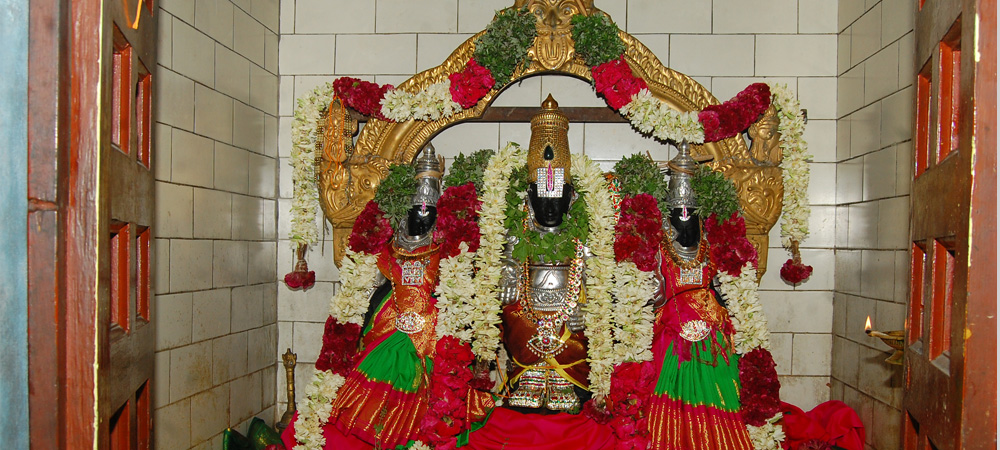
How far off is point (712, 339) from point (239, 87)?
3410 mm

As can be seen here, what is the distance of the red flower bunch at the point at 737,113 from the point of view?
414 cm

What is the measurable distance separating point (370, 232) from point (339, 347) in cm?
73

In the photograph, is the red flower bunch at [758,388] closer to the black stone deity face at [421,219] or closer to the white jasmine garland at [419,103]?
the black stone deity face at [421,219]

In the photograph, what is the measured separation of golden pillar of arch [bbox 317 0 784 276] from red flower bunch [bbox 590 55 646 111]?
175mm

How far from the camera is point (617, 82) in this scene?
4.23 m

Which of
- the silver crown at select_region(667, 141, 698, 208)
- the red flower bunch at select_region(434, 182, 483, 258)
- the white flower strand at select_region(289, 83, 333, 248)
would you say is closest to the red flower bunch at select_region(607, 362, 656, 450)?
the silver crown at select_region(667, 141, 698, 208)

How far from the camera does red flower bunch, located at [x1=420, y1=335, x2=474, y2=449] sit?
358 centimetres

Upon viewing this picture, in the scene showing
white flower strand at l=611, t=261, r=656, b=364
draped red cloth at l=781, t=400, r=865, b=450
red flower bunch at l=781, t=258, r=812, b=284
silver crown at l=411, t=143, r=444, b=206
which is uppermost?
silver crown at l=411, t=143, r=444, b=206

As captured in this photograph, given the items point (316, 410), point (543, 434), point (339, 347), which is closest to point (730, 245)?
point (543, 434)

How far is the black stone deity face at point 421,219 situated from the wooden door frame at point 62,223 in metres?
2.56

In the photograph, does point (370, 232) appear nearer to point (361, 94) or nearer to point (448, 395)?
point (361, 94)

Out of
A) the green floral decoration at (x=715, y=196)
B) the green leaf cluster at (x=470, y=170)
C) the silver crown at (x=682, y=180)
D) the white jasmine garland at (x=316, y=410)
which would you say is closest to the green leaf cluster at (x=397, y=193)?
the green leaf cluster at (x=470, y=170)

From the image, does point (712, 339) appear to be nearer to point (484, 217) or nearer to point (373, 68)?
point (484, 217)

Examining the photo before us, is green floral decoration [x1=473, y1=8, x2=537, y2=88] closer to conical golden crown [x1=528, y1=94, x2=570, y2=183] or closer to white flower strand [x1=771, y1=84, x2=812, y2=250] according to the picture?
conical golden crown [x1=528, y1=94, x2=570, y2=183]
